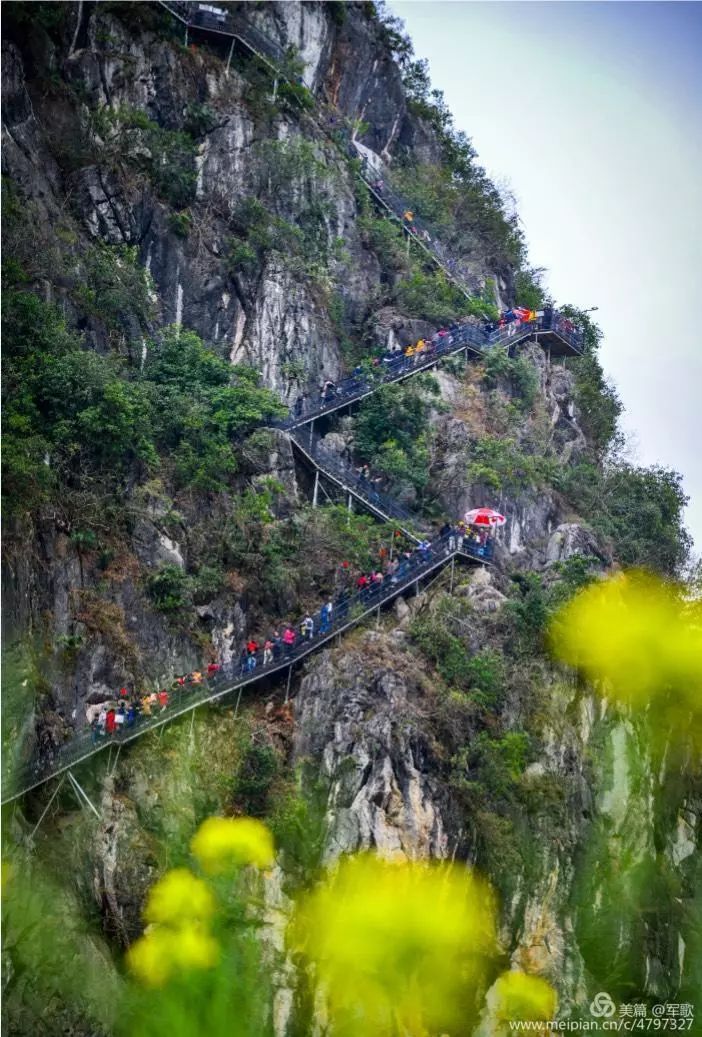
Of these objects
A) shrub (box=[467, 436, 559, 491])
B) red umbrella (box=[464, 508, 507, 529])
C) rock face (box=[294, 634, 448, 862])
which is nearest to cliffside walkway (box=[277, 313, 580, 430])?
shrub (box=[467, 436, 559, 491])

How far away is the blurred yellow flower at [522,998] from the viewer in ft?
104

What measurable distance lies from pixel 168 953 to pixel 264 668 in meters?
7.02

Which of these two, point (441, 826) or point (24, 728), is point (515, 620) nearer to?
point (441, 826)

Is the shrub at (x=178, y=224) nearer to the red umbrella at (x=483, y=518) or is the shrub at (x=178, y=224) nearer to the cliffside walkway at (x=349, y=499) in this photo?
the cliffside walkway at (x=349, y=499)

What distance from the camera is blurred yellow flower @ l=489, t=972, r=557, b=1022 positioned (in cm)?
3167

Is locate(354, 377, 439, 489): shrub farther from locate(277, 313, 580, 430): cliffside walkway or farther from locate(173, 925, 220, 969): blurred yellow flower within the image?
locate(173, 925, 220, 969): blurred yellow flower

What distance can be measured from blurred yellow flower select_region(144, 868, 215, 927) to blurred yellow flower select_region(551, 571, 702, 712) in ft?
37.2

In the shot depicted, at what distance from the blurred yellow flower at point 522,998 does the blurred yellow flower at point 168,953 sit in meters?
6.48

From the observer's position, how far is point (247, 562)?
117 ft

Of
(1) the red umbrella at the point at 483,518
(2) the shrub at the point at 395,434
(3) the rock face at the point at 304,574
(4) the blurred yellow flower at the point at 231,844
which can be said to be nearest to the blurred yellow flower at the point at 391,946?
(3) the rock face at the point at 304,574

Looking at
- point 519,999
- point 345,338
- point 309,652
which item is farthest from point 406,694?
point 345,338

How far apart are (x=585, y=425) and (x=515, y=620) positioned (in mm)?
16249

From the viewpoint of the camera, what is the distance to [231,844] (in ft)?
101

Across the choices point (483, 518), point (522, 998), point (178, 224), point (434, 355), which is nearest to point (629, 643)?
point (483, 518)
